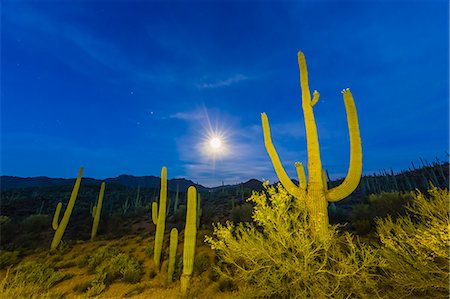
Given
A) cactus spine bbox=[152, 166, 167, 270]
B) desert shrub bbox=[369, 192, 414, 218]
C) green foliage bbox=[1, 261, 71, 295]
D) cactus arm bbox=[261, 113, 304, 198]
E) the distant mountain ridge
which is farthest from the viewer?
the distant mountain ridge

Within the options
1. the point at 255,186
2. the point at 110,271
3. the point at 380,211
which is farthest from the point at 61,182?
the point at 380,211

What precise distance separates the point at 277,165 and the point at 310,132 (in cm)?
128

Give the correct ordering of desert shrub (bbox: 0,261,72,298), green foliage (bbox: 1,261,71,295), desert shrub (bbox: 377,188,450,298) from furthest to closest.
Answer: green foliage (bbox: 1,261,71,295) < desert shrub (bbox: 0,261,72,298) < desert shrub (bbox: 377,188,450,298)

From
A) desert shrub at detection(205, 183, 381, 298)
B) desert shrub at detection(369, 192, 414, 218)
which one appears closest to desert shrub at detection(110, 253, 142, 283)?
desert shrub at detection(205, 183, 381, 298)

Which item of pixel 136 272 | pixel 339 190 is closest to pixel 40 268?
pixel 136 272

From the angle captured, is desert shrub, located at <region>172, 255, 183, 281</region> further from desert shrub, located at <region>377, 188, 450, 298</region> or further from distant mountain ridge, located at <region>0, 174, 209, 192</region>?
distant mountain ridge, located at <region>0, 174, 209, 192</region>

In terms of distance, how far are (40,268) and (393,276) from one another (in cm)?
1132

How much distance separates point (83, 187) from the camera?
137 feet

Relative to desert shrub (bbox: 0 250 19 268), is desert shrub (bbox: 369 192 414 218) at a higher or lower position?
higher

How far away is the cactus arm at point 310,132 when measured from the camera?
5431 millimetres

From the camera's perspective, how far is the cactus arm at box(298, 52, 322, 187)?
5.43 m

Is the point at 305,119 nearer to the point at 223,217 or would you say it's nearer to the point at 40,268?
the point at 40,268

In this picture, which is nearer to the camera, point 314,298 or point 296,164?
point 314,298

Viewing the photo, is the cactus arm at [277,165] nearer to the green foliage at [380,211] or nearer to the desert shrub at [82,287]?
the green foliage at [380,211]
